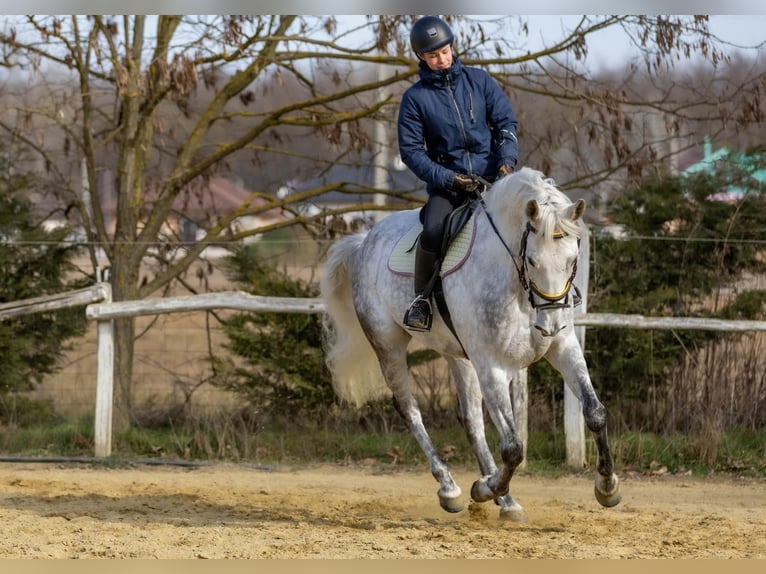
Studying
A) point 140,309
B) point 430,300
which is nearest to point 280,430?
point 140,309

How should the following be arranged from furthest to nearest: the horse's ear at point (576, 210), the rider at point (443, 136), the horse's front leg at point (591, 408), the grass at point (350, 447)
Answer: the grass at point (350, 447) < the rider at point (443, 136) < the horse's front leg at point (591, 408) < the horse's ear at point (576, 210)

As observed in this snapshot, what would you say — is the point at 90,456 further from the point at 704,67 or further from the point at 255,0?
the point at 704,67

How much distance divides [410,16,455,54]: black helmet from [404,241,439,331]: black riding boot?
115cm

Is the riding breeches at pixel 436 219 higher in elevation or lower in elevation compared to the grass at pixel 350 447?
higher

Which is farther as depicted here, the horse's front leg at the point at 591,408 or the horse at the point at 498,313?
the horse's front leg at the point at 591,408

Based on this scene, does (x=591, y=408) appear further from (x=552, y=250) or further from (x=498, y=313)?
(x=552, y=250)

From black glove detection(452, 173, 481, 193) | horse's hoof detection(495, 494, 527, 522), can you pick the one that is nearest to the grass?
horse's hoof detection(495, 494, 527, 522)

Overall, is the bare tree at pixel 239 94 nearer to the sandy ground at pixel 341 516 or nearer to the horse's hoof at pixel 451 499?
the sandy ground at pixel 341 516

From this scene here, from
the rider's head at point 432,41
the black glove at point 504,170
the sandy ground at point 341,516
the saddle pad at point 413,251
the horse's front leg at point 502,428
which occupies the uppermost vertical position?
the rider's head at point 432,41

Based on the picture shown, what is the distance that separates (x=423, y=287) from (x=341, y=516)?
5.31ft

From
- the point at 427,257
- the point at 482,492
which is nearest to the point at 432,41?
the point at 427,257

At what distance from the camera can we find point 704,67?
38.3 ft

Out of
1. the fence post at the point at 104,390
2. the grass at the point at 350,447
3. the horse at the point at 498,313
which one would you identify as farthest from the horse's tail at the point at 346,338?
the fence post at the point at 104,390

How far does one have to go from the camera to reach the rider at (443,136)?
6152mm
